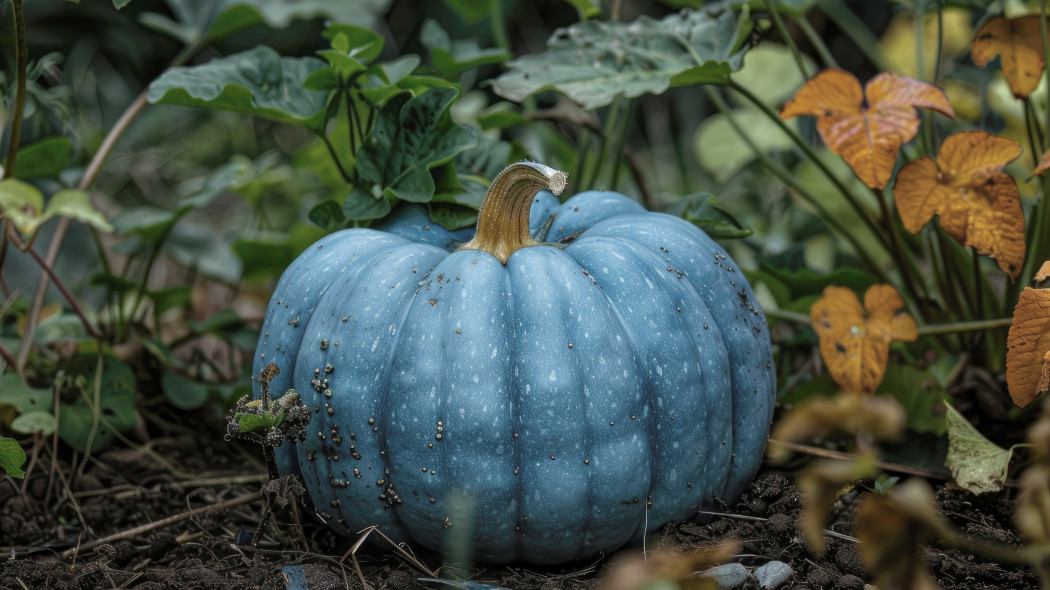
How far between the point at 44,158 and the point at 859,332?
1.87 m

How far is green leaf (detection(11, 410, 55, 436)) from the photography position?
1.82 metres

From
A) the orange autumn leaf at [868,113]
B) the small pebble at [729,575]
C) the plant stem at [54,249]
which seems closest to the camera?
the small pebble at [729,575]

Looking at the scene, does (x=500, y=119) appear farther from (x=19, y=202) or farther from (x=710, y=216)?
(x=19, y=202)

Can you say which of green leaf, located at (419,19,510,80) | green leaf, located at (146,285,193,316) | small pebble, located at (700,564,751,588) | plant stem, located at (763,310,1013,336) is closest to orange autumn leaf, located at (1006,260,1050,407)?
plant stem, located at (763,310,1013,336)

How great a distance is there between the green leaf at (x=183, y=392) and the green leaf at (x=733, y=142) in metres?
1.66

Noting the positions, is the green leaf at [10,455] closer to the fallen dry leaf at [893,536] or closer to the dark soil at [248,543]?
the dark soil at [248,543]

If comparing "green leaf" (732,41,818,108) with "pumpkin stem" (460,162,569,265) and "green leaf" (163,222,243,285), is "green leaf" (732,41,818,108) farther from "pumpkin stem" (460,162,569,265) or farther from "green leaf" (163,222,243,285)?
"green leaf" (163,222,243,285)

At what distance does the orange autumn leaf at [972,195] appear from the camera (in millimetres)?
1682

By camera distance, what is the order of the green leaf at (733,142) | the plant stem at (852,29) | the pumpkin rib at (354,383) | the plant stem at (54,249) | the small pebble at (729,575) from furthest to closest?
the green leaf at (733,142) → the plant stem at (852,29) → the plant stem at (54,249) → the pumpkin rib at (354,383) → the small pebble at (729,575)

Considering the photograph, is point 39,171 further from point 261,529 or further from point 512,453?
point 512,453

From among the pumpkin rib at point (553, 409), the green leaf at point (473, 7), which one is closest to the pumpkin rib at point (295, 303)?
the pumpkin rib at point (553, 409)

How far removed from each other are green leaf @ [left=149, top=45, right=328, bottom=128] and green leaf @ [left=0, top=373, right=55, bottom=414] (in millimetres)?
687

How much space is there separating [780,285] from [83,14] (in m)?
3.28

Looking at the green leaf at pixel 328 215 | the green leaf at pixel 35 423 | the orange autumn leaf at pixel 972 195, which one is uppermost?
the orange autumn leaf at pixel 972 195
